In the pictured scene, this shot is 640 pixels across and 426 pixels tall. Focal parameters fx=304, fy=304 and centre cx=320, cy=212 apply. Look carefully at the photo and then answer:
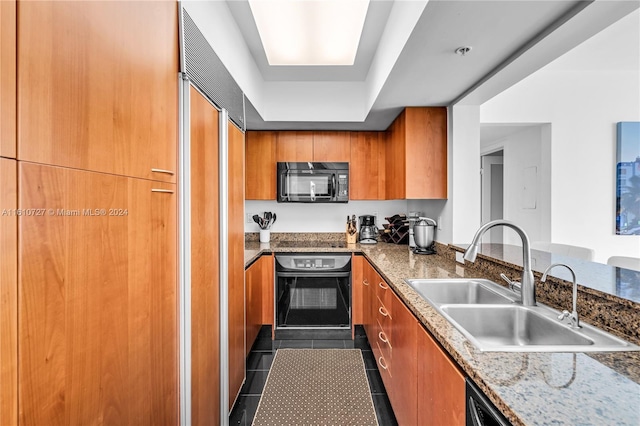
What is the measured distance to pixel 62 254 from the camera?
692 mm

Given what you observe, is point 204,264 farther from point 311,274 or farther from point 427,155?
point 427,155

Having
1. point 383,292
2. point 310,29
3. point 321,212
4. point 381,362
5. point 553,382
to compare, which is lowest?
point 381,362

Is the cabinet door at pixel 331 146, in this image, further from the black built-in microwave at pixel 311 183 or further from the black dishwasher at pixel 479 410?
the black dishwasher at pixel 479 410

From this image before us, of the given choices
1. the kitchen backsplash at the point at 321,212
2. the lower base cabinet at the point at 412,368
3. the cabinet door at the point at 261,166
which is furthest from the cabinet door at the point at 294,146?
the lower base cabinet at the point at 412,368

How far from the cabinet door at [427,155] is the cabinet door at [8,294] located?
8.22 ft

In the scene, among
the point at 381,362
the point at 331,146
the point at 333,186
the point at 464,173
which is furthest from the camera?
the point at 331,146

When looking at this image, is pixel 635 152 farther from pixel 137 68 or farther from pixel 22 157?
pixel 22 157

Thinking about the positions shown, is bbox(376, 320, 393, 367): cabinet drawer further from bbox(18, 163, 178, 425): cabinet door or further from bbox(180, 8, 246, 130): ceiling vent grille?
bbox(180, 8, 246, 130): ceiling vent grille

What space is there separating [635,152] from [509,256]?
274 cm

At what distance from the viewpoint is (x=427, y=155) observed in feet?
8.84

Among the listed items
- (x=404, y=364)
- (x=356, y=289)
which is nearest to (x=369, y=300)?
(x=356, y=289)

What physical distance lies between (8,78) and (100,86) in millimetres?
253

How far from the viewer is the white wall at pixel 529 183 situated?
11.3ft

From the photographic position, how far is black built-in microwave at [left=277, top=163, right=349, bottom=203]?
3.28m
